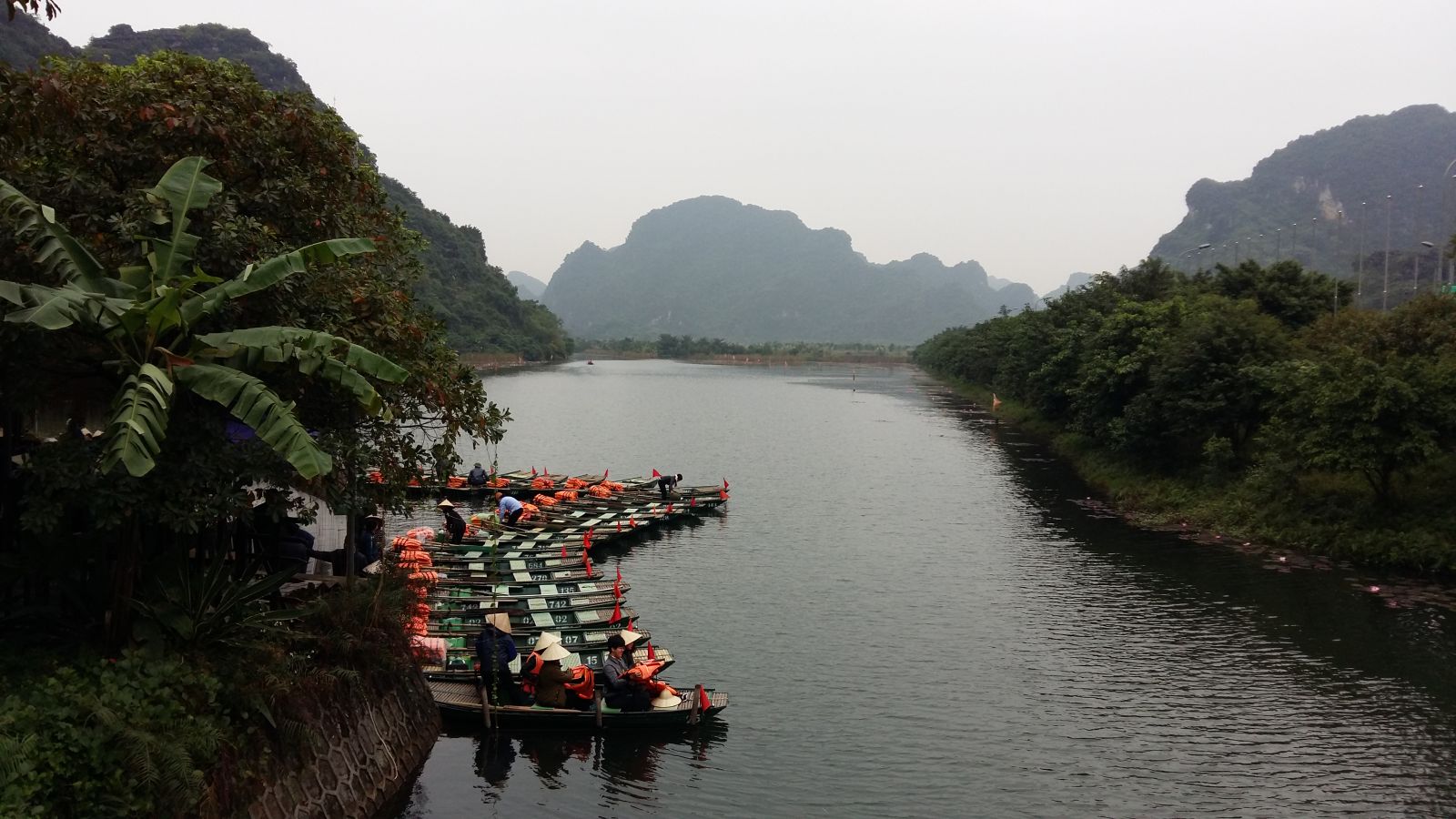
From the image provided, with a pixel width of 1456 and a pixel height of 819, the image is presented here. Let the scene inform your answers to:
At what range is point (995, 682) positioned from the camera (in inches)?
835

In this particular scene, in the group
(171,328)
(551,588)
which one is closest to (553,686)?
(551,588)

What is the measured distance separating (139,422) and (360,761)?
6.04 metres

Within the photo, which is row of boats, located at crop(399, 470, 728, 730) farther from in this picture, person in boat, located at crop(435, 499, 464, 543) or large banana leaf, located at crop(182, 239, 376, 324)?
large banana leaf, located at crop(182, 239, 376, 324)

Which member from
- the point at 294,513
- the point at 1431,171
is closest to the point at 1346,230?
the point at 1431,171

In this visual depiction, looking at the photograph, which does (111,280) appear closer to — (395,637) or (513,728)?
(395,637)

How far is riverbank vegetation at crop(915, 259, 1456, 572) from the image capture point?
28.8 meters

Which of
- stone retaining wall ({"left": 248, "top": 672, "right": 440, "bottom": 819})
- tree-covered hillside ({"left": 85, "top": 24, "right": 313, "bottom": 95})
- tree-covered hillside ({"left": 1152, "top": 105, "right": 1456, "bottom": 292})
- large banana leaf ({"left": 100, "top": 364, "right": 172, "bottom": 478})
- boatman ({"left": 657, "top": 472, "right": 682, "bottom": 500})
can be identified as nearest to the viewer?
large banana leaf ({"left": 100, "top": 364, "right": 172, "bottom": 478})

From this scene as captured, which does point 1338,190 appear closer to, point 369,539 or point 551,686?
point 369,539

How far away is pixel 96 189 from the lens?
13.3 meters

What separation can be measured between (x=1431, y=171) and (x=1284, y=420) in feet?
598

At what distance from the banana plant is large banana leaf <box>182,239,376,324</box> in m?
0.01

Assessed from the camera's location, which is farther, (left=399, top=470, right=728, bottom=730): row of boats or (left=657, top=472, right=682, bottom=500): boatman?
(left=657, top=472, right=682, bottom=500): boatman

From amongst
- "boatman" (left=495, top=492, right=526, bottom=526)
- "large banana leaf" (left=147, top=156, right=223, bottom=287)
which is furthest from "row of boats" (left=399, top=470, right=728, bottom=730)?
"large banana leaf" (left=147, top=156, right=223, bottom=287)

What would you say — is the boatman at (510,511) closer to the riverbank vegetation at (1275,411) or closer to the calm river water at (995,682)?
the calm river water at (995,682)
